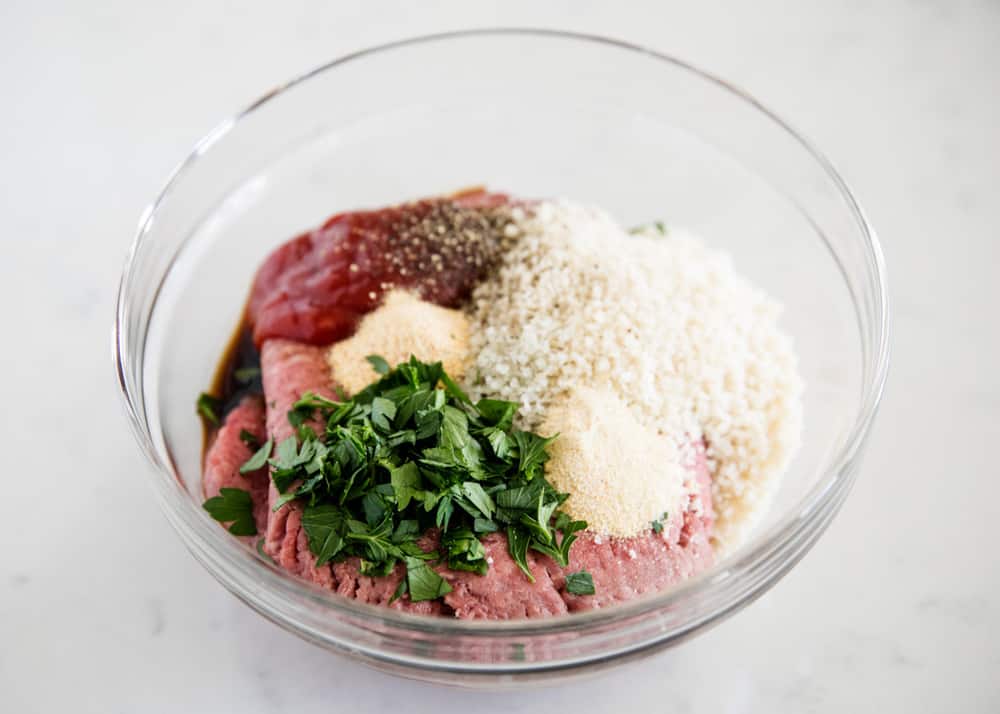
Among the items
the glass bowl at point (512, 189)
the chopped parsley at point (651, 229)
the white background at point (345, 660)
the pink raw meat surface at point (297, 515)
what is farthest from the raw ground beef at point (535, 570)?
the chopped parsley at point (651, 229)

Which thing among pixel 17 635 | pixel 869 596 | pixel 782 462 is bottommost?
pixel 17 635

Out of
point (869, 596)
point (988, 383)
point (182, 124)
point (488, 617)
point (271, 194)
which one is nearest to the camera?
point (488, 617)

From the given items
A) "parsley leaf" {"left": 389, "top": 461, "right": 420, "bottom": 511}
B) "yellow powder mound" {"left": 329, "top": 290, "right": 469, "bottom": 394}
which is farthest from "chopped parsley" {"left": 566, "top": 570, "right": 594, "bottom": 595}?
"yellow powder mound" {"left": 329, "top": 290, "right": 469, "bottom": 394}

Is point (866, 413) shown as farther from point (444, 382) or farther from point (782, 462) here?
point (444, 382)

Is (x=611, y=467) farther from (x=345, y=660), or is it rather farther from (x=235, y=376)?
(x=235, y=376)

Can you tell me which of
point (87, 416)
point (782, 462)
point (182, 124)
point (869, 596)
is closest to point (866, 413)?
point (782, 462)

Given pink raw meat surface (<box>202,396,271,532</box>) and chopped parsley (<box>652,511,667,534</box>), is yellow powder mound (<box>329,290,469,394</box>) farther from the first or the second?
chopped parsley (<box>652,511,667,534</box>)

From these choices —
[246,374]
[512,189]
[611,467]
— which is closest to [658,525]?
[611,467]
